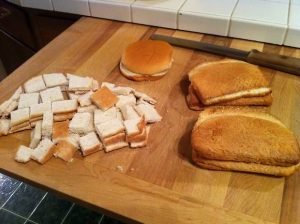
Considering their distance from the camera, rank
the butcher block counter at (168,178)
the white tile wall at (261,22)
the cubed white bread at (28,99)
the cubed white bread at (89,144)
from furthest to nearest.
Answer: the white tile wall at (261,22) < the cubed white bread at (28,99) < the cubed white bread at (89,144) < the butcher block counter at (168,178)

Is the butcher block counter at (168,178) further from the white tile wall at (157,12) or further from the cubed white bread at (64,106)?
the white tile wall at (157,12)

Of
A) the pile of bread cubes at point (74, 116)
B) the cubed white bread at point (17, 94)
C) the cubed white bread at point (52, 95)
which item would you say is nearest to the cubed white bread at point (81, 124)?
the pile of bread cubes at point (74, 116)

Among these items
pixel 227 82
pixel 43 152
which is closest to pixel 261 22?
pixel 227 82

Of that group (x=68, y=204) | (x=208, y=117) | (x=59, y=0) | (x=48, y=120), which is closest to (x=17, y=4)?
(x=59, y=0)

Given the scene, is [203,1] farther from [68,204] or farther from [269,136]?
[68,204]

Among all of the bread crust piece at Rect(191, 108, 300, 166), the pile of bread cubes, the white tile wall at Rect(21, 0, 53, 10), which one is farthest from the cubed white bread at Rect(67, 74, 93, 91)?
the white tile wall at Rect(21, 0, 53, 10)

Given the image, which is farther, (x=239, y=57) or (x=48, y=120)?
(x=239, y=57)

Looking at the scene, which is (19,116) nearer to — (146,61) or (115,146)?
(115,146)
